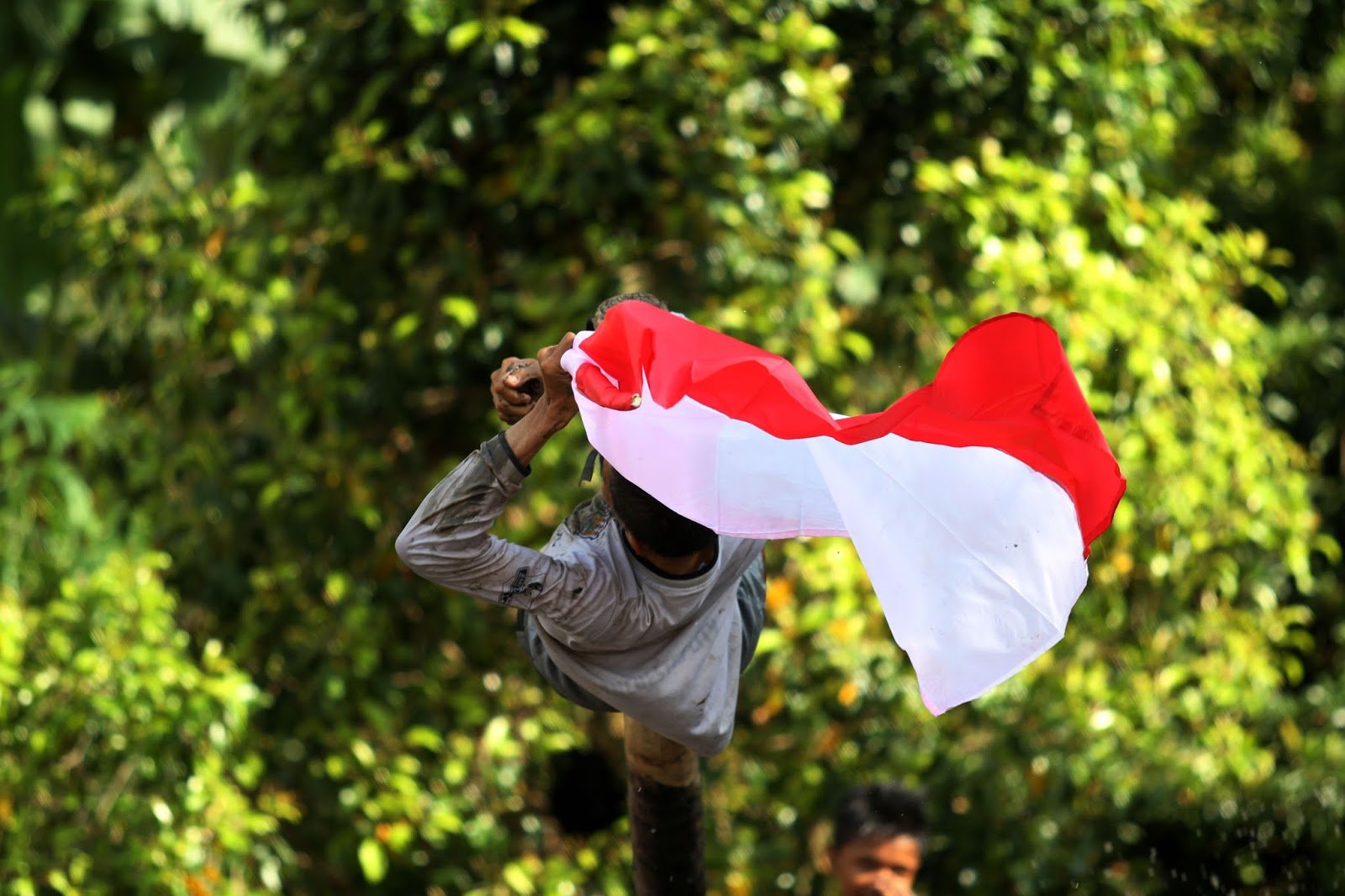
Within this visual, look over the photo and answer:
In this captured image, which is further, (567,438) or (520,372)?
(567,438)

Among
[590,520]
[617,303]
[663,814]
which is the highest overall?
[617,303]

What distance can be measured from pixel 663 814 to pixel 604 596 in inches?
18.6

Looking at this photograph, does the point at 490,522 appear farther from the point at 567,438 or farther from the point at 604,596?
the point at 567,438

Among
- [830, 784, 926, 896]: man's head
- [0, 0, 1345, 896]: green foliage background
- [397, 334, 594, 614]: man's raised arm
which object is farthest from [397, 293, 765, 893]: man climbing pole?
[0, 0, 1345, 896]: green foliage background

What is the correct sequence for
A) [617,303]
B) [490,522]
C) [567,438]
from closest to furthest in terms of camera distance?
[490,522] < [617,303] < [567,438]

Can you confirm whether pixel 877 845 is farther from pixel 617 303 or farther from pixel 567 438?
pixel 617 303

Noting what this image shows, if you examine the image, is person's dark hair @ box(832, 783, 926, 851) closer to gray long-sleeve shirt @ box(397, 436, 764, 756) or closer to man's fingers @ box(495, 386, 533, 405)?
gray long-sleeve shirt @ box(397, 436, 764, 756)

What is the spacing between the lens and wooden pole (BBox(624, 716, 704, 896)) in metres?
2.23

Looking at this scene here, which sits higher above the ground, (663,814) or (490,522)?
(490,522)

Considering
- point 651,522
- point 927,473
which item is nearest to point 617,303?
point 651,522

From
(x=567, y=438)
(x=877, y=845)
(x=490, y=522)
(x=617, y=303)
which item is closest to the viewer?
(x=490, y=522)

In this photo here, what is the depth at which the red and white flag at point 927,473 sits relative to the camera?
72.9 inches

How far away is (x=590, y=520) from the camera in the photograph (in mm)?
2107

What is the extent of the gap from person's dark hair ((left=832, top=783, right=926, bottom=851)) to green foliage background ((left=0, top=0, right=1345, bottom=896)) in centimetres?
79
